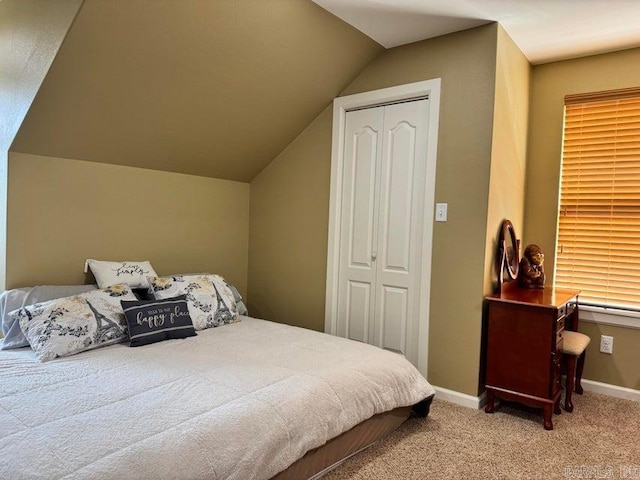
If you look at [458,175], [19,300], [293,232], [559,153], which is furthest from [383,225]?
[19,300]

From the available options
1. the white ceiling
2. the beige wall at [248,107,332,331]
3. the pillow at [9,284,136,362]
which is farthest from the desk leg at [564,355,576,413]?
the pillow at [9,284,136,362]

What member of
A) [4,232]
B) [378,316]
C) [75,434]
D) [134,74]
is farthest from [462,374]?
[4,232]

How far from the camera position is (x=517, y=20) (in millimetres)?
2709

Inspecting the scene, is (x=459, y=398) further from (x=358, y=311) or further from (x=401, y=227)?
(x=401, y=227)

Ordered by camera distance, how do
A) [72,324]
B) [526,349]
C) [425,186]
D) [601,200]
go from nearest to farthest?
[72,324] → [526,349] → [425,186] → [601,200]

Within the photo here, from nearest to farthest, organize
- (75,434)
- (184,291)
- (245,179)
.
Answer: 1. (75,434)
2. (184,291)
3. (245,179)

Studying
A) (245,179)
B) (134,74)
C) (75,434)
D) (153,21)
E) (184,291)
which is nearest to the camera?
(75,434)

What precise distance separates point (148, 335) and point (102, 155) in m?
1.26

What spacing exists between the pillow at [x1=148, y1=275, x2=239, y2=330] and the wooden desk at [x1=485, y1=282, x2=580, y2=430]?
1636 millimetres

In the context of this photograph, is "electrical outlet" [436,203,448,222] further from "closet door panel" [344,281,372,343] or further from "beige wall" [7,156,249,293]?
"beige wall" [7,156,249,293]

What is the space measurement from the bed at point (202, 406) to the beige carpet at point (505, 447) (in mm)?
106

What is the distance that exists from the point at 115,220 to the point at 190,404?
5.89 feet

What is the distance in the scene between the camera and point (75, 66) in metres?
2.29

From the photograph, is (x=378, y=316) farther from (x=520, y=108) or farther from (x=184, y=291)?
(x=520, y=108)
